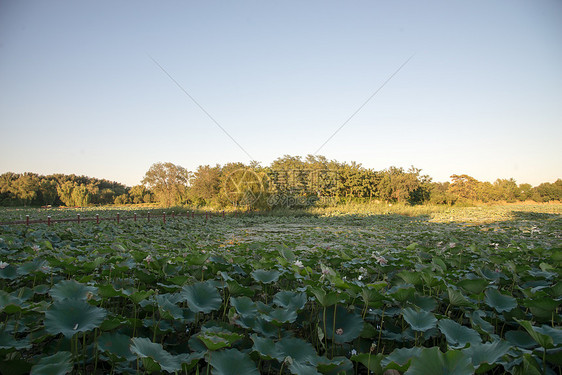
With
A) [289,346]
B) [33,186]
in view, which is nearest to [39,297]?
[289,346]

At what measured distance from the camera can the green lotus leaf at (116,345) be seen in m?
1.12

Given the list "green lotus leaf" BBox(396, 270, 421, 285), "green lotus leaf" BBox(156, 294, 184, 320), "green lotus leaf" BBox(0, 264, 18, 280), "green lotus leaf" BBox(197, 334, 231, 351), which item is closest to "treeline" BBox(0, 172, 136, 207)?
"green lotus leaf" BBox(0, 264, 18, 280)

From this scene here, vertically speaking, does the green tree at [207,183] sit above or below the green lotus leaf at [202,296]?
above

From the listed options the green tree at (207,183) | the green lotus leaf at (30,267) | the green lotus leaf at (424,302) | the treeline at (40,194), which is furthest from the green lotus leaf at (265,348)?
the treeline at (40,194)

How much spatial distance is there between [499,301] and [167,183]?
3789 cm

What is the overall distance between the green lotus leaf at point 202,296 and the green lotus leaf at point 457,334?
39.2 inches

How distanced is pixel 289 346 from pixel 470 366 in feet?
2.05

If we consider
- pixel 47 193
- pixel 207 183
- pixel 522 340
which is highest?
pixel 207 183

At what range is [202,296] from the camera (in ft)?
4.96

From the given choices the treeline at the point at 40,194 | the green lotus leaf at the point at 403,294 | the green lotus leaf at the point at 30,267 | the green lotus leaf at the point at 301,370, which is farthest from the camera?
the treeline at the point at 40,194

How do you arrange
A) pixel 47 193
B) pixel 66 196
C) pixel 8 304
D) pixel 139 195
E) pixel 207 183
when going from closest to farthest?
pixel 8 304
pixel 207 183
pixel 66 196
pixel 47 193
pixel 139 195

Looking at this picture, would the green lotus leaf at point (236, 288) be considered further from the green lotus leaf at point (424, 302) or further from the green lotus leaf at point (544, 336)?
the green lotus leaf at point (544, 336)

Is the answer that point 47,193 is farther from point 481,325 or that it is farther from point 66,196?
point 481,325

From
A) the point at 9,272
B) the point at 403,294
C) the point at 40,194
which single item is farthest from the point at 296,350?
the point at 40,194
